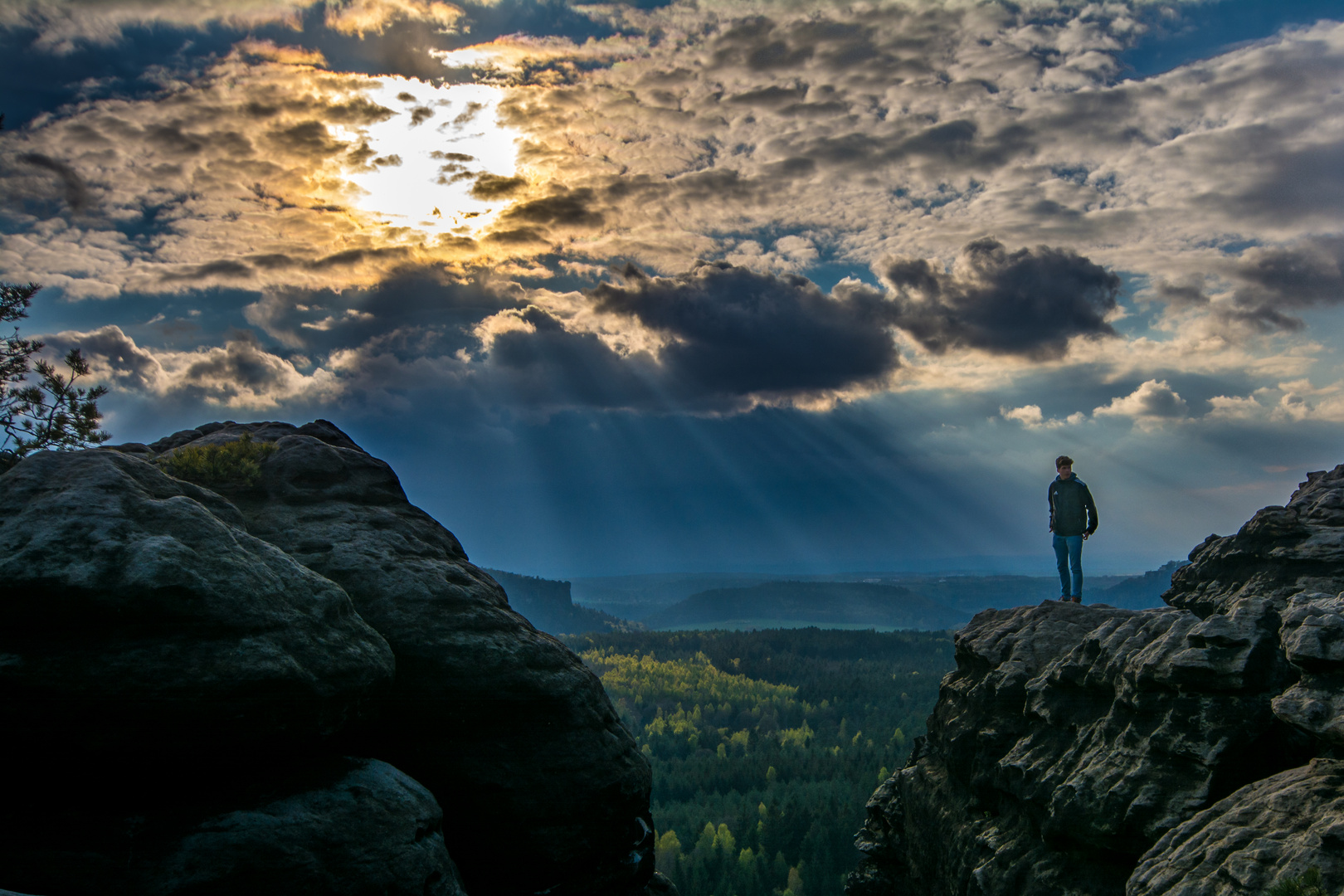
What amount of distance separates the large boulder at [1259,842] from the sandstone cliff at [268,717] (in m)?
13.8

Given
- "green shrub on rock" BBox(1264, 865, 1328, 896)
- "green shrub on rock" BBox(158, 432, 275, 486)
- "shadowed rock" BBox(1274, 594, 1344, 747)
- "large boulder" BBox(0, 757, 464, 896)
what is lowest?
"green shrub on rock" BBox(1264, 865, 1328, 896)

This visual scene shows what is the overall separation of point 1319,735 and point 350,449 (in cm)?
3010

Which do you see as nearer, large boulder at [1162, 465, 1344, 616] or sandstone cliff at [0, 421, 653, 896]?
sandstone cliff at [0, 421, 653, 896]

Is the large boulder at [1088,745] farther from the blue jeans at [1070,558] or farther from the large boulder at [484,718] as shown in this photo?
the large boulder at [484,718]

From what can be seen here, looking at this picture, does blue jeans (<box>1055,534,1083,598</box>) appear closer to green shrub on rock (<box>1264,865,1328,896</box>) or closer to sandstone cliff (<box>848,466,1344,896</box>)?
sandstone cliff (<box>848,466,1344,896</box>)

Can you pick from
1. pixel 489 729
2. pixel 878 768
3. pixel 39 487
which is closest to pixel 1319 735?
pixel 489 729

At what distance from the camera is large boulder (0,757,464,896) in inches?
507

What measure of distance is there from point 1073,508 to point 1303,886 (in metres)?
21.4

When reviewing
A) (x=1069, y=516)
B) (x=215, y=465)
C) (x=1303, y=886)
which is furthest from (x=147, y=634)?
(x=1069, y=516)

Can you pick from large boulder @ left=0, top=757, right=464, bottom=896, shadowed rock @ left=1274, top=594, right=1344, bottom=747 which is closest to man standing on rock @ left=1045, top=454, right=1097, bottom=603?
shadowed rock @ left=1274, top=594, right=1344, bottom=747

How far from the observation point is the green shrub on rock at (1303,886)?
1332cm

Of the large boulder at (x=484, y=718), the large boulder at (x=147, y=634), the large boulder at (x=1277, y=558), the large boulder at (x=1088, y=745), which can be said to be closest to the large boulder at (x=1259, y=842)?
the large boulder at (x=1088, y=745)

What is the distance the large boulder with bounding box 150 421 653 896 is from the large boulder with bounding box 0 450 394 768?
9.37 ft

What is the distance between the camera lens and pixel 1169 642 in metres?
21.8
